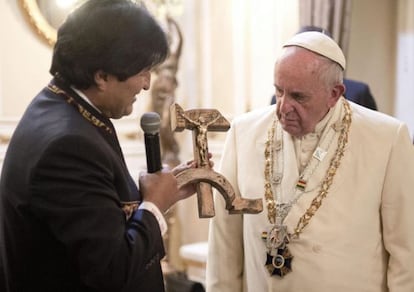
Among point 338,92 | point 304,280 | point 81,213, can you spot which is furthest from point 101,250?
point 338,92

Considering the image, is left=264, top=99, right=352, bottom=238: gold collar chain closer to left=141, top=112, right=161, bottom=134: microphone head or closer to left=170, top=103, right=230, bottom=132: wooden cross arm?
left=170, top=103, right=230, bottom=132: wooden cross arm

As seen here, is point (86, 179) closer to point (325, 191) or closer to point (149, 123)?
point (149, 123)

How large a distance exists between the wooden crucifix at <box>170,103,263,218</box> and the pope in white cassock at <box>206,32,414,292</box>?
0.37 metres

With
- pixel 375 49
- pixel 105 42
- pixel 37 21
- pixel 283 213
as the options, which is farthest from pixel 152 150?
pixel 37 21

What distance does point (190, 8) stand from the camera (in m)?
5.08

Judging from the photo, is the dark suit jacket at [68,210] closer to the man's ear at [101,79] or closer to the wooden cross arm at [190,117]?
the man's ear at [101,79]

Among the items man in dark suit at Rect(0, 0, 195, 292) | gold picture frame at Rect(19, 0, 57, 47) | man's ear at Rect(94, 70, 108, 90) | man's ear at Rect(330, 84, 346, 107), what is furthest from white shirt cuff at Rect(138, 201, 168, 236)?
gold picture frame at Rect(19, 0, 57, 47)

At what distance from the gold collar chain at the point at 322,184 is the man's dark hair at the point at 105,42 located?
2.61ft

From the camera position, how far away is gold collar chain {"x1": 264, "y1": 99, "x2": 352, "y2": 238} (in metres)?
2.09

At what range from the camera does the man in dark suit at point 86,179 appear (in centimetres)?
136

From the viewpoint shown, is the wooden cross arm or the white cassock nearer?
the wooden cross arm

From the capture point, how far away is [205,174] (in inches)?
66.7

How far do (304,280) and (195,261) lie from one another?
2.66 meters

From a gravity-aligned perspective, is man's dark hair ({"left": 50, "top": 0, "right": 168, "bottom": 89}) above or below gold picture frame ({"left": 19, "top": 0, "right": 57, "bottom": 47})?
above
